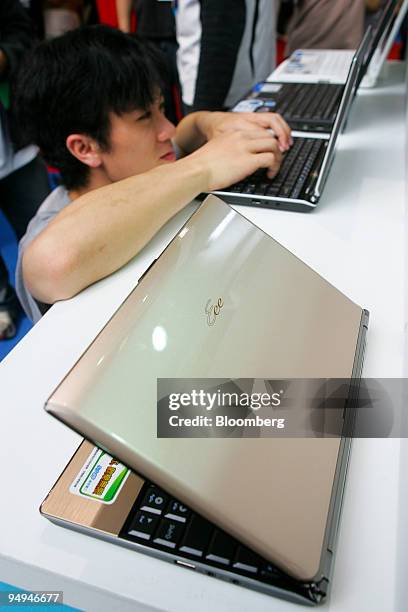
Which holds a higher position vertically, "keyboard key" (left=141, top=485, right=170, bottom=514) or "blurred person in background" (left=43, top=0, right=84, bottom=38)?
"blurred person in background" (left=43, top=0, right=84, bottom=38)

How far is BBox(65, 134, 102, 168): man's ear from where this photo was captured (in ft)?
2.76

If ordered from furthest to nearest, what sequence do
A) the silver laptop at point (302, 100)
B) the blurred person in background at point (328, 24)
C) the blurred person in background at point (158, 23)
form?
the blurred person in background at point (158, 23)
the blurred person in background at point (328, 24)
the silver laptop at point (302, 100)

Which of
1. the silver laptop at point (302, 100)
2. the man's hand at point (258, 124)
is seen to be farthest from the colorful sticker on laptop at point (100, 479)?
the silver laptop at point (302, 100)

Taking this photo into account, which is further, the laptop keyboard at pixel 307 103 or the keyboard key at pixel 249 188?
the laptop keyboard at pixel 307 103

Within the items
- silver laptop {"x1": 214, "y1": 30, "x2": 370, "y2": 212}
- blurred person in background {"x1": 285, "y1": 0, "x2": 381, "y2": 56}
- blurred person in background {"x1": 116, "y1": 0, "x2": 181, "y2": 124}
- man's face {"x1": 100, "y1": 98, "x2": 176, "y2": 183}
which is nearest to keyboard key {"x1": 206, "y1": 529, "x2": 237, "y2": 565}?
silver laptop {"x1": 214, "y1": 30, "x2": 370, "y2": 212}

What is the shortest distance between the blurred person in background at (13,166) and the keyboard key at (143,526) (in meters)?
1.19

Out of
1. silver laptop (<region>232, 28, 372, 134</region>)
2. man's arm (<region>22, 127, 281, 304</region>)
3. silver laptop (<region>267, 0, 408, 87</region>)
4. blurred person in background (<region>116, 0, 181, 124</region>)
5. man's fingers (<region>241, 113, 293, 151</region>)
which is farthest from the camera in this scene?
blurred person in background (<region>116, 0, 181, 124</region>)

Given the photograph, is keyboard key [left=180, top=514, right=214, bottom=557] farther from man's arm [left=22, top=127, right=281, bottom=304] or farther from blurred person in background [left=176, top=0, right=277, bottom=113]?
blurred person in background [left=176, top=0, right=277, bottom=113]

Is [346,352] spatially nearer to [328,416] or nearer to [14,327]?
[328,416]

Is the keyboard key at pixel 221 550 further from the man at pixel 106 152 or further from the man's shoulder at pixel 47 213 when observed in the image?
the man's shoulder at pixel 47 213

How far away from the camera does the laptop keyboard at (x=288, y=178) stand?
2.65 ft

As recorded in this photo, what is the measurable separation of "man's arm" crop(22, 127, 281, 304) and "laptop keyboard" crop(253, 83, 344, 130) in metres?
0.27

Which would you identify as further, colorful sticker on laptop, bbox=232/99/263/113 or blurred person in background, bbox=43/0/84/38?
blurred person in background, bbox=43/0/84/38

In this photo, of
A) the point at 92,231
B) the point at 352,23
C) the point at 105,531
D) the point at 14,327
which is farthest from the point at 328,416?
the point at 352,23
